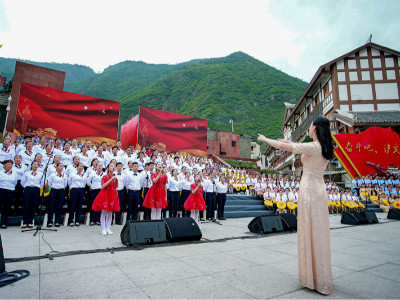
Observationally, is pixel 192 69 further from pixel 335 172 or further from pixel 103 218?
pixel 103 218

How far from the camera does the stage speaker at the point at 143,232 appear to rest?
4465 mm

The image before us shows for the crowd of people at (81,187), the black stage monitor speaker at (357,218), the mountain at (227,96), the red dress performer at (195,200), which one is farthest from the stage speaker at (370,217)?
the mountain at (227,96)

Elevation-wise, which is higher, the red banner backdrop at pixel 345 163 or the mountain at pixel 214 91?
the mountain at pixel 214 91

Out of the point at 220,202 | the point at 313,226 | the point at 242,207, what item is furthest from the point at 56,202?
the point at 242,207

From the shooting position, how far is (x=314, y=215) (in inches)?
104

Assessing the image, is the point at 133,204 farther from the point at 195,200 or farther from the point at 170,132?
the point at 170,132

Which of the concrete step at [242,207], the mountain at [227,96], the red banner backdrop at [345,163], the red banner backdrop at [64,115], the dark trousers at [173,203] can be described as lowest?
the concrete step at [242,207]

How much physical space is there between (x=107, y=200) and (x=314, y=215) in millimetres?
4846

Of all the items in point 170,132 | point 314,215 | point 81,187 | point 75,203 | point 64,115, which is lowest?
point 75,203

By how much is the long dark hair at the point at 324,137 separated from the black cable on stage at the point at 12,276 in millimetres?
3779

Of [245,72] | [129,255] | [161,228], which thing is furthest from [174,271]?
[245,72]

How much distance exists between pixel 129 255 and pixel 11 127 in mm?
19228

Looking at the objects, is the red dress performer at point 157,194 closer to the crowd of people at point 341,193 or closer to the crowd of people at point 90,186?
the crowd of people at point 90,186

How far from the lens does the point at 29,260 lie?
3.47 m
